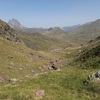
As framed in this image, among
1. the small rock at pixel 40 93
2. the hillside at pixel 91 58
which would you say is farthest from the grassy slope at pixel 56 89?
the hillside at pixel 91 58

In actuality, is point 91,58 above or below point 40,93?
above

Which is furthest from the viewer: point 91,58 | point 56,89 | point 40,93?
point 91,58

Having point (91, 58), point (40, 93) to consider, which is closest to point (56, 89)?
point (40, 93)

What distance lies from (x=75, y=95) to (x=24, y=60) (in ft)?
143

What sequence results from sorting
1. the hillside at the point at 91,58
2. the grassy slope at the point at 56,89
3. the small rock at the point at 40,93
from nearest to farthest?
the grassy slope at the point at 56,89
the small rock at the point at 40,93
the hillside at the point at 91,58

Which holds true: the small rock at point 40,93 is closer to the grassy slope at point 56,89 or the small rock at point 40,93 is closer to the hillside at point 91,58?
the grassy slope at point 56,89

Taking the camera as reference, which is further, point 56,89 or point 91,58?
point 91,58

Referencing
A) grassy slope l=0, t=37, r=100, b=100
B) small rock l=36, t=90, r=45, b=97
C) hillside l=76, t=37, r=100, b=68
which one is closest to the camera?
grassy slope l=0, t=37, r=100, b=100

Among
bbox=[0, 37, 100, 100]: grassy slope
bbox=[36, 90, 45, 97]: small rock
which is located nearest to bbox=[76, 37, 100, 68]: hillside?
bbox=[0, 37, 100, 100]: grassy slope

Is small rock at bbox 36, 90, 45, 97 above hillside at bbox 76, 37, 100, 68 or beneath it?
beneath

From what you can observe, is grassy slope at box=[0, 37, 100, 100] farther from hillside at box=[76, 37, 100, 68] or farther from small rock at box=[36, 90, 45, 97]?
hillside at box=[76, 37, 100, 68]

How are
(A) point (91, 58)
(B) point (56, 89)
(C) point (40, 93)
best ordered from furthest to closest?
(A) point (91, 58)
(B) point (56, 89)
(C) point (40, 93)

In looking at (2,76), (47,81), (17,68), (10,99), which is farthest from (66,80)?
(17,68)

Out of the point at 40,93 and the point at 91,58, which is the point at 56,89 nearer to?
the point at 40,93
